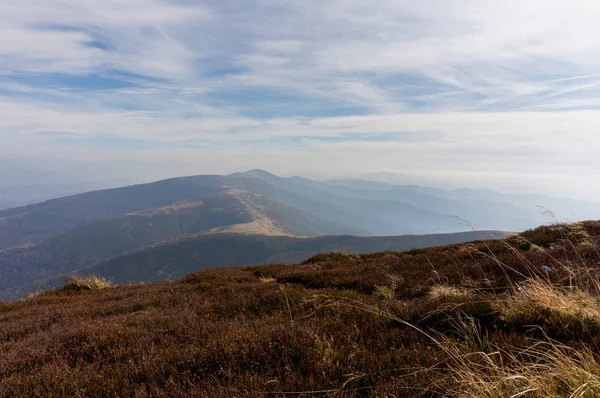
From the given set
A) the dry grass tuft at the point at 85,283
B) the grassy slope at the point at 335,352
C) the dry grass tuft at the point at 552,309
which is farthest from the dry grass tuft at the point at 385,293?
the dry grass tuft at the point at 85,283

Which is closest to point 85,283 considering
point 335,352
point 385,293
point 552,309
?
point 385,293

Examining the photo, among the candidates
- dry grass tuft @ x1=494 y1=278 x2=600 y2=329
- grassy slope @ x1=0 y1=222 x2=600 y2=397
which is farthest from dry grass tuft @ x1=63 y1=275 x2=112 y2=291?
dry grass tuft @ x1=494 y1=278 x2=600 y2=329

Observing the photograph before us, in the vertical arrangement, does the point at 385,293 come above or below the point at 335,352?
below

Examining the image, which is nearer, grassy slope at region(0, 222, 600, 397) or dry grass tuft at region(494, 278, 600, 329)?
grassy slope at region(0, 222, 600, 397)

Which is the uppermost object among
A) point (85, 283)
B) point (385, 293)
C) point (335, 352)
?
point (335, 352)

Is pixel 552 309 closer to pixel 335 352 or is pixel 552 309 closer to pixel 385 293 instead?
pixel 335 352

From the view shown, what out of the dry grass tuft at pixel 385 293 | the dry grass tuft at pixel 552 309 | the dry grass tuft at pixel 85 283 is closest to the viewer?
the dry grass tuft at pixel 552 309

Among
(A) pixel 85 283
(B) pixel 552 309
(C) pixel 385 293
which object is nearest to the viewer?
(B) pixel 552 309

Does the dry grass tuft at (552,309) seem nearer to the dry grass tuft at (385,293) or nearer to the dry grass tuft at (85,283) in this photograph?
the dry grass tuft at (385,293)

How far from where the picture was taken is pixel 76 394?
3877 millimetres

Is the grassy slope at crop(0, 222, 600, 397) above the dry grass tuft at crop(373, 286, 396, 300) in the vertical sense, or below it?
above

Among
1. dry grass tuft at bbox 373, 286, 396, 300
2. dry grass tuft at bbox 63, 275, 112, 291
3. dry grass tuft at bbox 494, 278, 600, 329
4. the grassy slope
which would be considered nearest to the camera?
the grassy slope

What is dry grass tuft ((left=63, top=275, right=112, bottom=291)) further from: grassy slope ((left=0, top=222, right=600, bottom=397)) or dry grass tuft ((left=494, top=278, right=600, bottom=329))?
dry grass tuft ((left=494, top=278, right=600, bottom=329))

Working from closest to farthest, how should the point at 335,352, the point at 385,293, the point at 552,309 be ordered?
the point at 335,352, the point at 552,309, the point at 385,293
